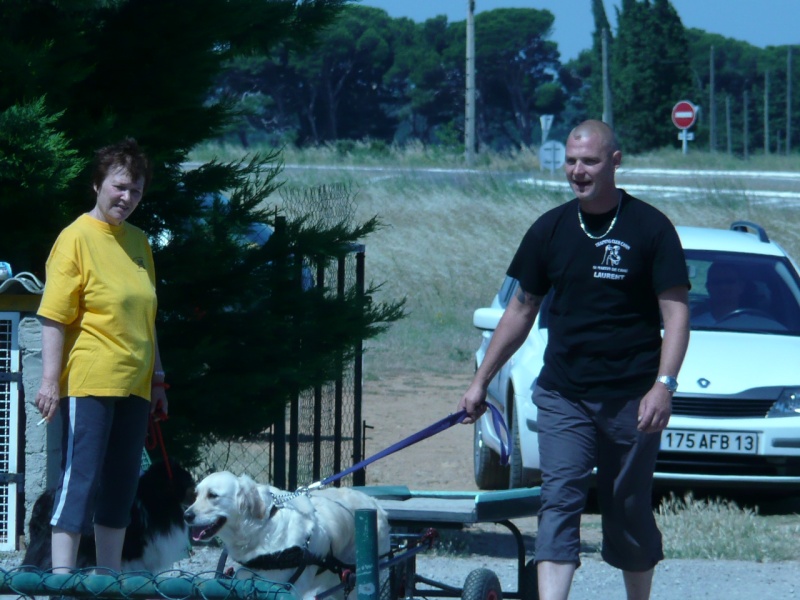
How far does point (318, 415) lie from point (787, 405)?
2.73 metres

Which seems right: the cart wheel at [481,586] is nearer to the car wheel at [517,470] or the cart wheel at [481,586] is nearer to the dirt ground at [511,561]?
the dirt ground at [511,561]

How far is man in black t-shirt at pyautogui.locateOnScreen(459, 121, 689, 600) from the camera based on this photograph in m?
4.35

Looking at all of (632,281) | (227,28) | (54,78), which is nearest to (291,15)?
(227,28)

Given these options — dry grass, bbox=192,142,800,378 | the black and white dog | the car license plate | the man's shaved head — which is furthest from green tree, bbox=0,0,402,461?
dry grass, bbox=192,142,800,378

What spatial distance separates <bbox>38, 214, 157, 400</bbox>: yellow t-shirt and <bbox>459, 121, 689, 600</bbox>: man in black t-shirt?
1.28 metres

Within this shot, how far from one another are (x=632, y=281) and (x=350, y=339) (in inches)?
117

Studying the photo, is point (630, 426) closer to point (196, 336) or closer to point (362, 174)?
point (196, 336)

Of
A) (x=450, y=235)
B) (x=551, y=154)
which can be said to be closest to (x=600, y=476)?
(x=450, y=235)

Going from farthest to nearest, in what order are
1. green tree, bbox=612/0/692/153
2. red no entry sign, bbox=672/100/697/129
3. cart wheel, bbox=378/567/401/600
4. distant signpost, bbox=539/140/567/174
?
1. green tree, bbox=612/0/692/153
2. red no entry sign, bbox=672/100/697/129
3. distant signpost, bbox=539/140/567/174
4. cart wheel, bbox=378/567/401/600

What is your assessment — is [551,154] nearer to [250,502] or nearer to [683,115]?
[683,115]

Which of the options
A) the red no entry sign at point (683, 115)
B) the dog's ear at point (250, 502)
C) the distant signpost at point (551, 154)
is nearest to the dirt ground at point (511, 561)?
the dog's ear at point (250, 502)

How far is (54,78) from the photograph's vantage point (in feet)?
20.1

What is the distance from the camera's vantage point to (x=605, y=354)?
14.5ft

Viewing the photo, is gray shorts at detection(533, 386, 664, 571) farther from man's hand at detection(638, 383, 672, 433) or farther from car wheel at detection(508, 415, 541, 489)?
car wheel at detection(508, 415, 541, 489)
